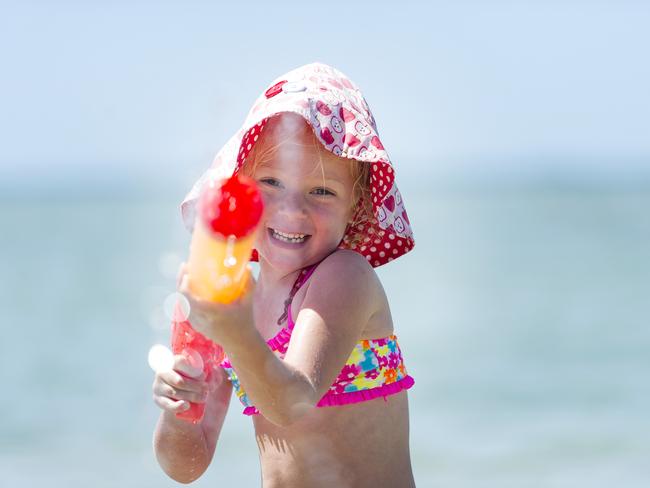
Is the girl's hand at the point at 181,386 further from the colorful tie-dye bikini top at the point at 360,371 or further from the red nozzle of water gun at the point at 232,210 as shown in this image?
the red nozzle of water gun at the point at 232,210

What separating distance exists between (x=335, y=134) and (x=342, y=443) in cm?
68

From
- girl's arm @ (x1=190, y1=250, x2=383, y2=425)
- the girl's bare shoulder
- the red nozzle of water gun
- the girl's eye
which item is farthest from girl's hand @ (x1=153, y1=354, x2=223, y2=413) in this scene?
the red nozzle of water gun

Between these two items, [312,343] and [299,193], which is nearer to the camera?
[312,343]

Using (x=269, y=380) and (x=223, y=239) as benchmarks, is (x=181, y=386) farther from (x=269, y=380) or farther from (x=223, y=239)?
(x=223, y=239)

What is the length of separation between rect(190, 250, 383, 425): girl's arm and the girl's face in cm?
8

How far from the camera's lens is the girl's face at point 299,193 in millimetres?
2322

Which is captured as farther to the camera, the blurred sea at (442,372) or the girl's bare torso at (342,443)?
the blurred sea at (442,372)

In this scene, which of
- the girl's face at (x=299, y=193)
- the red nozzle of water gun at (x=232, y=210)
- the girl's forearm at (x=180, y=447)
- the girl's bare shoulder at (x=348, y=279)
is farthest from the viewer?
the girl's forearm at (x=180, y=447)

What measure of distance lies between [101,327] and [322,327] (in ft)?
29.2

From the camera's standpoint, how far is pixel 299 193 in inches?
91.4

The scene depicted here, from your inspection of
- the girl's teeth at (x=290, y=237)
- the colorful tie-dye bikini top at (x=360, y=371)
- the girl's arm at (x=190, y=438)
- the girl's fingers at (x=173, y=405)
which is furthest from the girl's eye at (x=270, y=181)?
the girl's fingers at (x=173, y=405)

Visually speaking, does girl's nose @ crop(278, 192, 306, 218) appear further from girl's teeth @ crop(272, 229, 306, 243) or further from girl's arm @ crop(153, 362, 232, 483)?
girl's arm @ crop(153, 362, 232, 483)

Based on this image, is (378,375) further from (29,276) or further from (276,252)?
(29,276)

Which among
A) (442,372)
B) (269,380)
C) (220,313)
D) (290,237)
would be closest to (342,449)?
(290,237)
